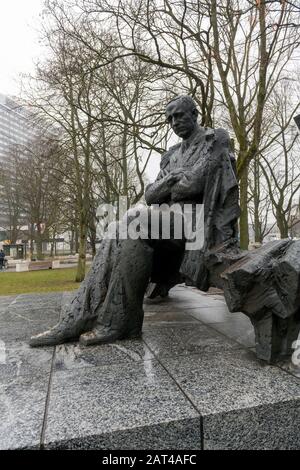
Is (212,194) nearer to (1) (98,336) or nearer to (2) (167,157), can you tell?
(2) (167,157)

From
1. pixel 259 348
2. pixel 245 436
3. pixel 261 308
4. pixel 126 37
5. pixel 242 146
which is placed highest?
pixel 126 37

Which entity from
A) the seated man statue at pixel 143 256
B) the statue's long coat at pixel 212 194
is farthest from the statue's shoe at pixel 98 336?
the statue's long coat at pixel 212 194

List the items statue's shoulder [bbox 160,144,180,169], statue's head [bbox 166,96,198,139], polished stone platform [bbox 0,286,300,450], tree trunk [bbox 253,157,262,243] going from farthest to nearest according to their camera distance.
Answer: tree trunk [bbox 253,157,262,243], statue's shoulder [bbox 160,144,180,169], statue's head [bbox 166,96,198,139], polished stone platform [bbox 0,286,300,450]

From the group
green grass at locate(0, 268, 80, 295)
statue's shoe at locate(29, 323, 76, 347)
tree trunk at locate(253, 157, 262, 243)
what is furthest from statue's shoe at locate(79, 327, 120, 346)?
tree trunk at locate(253, 157, 262, 243)

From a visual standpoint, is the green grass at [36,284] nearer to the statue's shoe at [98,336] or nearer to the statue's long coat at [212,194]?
the statue's shoe at [98,336]

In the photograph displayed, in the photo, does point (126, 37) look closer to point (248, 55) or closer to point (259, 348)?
point (248, 55)

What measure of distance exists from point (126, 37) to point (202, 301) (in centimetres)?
773

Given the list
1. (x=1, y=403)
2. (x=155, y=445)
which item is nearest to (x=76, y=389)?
(x=1, y=403)

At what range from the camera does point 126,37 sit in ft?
31.9

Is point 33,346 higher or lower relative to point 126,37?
lower

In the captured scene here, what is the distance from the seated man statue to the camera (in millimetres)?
2898

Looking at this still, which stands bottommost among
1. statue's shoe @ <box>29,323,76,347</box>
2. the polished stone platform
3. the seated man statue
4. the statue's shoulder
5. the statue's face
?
the polished stone platform

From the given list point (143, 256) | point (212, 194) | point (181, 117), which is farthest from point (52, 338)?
point (181, 117)

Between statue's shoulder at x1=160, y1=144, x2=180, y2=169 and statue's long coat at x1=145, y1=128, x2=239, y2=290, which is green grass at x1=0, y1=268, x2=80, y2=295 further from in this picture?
statue's long coat at x1=145, y1=128, x2=239, y2=290
